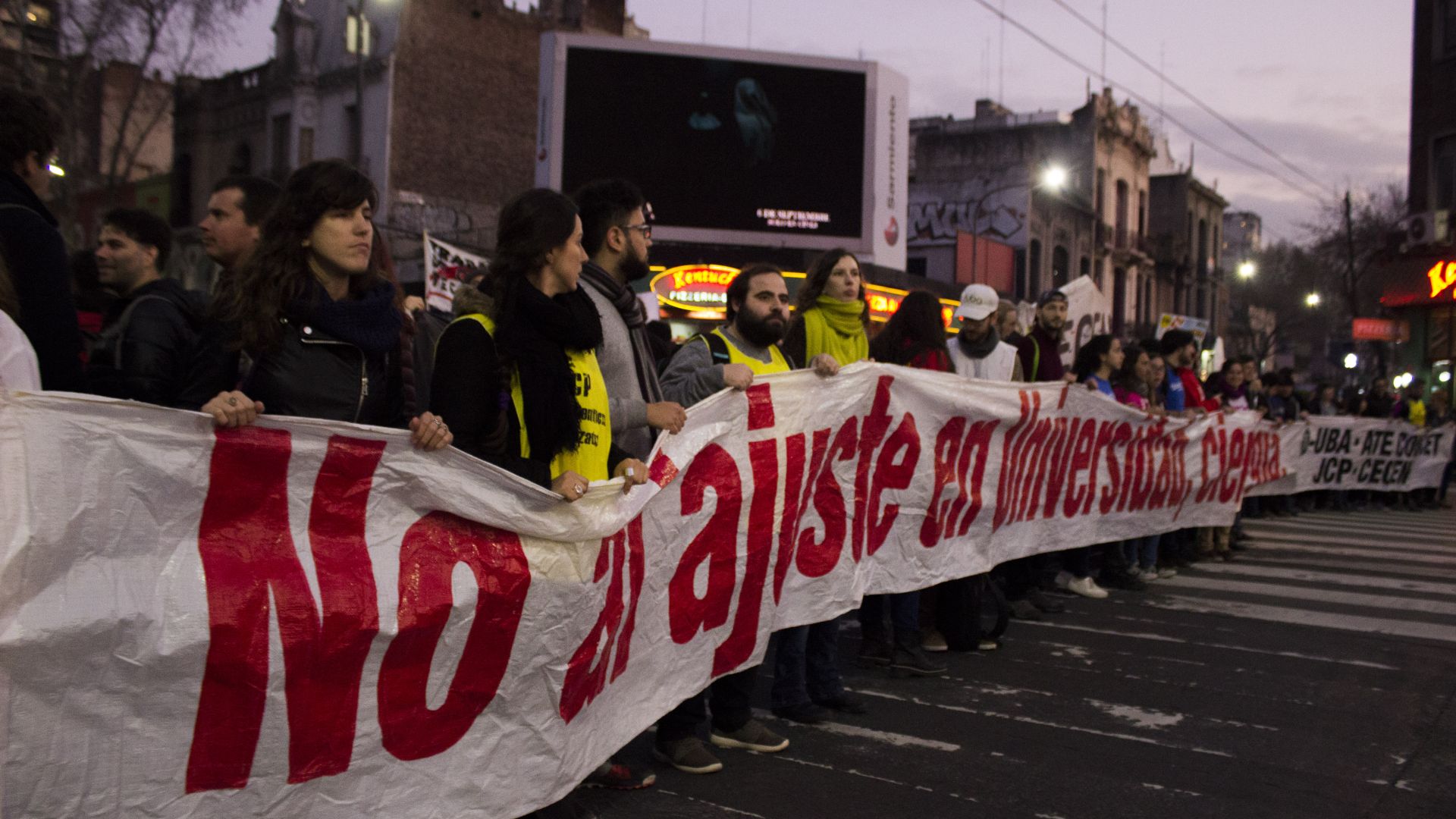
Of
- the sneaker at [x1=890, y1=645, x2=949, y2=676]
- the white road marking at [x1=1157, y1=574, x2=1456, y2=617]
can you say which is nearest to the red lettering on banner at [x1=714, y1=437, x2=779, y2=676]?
the sneaker at [x1=890, y1=645, x2=949, y2=676]

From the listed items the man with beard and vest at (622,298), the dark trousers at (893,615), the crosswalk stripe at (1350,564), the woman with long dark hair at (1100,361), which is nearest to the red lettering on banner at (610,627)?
the man with beard and vest at (622,298)

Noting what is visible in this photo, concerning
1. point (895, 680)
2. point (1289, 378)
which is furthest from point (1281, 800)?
point (1289, 378)

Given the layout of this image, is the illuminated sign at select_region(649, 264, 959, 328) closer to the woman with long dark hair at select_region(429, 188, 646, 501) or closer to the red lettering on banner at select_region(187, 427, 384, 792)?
the woman with long dark hair at select_region(429, 188, 646, 501)

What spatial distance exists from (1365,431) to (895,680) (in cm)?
1299

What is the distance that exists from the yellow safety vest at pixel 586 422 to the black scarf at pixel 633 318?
12.6 inches

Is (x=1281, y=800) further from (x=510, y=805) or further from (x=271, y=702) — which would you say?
(x=271, y=702)

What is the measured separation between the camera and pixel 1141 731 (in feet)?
16.4

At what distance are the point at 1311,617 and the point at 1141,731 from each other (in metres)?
3.39

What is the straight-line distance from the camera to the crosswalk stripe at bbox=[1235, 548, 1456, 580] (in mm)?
9930

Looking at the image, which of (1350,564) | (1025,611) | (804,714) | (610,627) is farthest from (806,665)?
(1350,564)

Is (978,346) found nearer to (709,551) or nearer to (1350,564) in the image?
(709,551)

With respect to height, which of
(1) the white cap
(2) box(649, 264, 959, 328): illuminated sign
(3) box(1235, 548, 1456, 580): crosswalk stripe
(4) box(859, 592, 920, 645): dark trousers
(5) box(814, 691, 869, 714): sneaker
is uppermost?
(2) box(649, 264, 959, 328): illuminated sign

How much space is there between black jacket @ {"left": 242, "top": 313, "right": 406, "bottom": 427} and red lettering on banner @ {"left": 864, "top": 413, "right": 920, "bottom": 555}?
295 cm

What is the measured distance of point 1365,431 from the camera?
16188 millimetres
